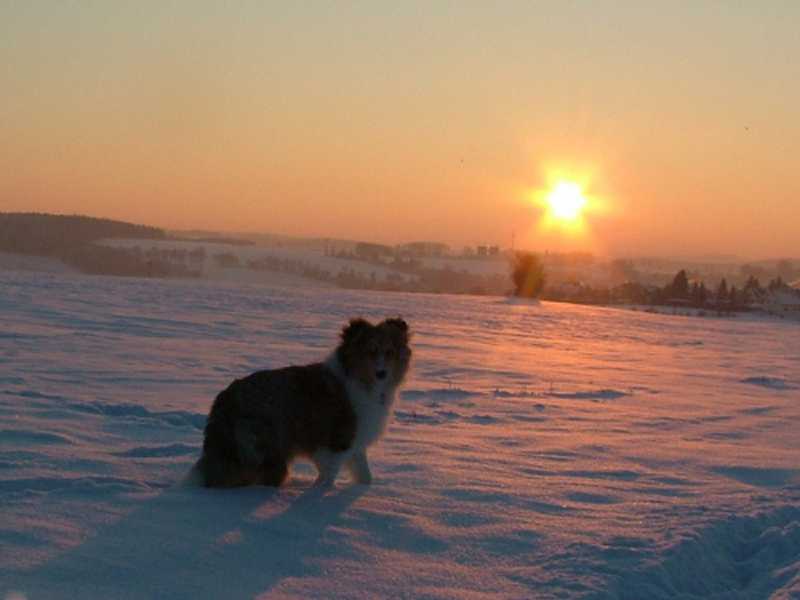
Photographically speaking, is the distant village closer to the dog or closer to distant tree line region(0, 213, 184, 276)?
distant tree line region(0, 213, 184, 276)

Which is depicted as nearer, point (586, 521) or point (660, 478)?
point (586, 521)

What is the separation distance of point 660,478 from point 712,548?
1.98 metres

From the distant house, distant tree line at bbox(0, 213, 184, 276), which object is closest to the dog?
the distant house

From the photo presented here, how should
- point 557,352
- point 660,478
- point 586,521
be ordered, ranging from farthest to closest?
point 557,352, point 660,478, point 586,521

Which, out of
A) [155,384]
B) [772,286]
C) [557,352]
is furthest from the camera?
[772,286]

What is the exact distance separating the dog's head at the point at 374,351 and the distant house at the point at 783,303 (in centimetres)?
6081

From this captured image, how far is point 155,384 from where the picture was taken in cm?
1121

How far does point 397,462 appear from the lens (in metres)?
7.38

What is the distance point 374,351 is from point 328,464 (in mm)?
964

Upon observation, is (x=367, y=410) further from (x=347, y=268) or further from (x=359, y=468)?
(x=347, y=268)

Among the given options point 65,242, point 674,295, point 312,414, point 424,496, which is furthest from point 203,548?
point 65,242

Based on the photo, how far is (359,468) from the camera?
6586 millimetres

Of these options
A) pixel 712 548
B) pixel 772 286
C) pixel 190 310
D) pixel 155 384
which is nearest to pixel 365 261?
pixel 772 286

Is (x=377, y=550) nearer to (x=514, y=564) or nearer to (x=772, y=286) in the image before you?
(x=514, y=564)
